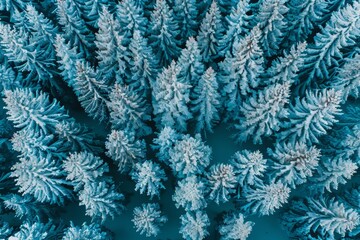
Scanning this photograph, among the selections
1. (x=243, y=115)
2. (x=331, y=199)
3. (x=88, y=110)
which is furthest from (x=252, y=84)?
(x=88, y=110)

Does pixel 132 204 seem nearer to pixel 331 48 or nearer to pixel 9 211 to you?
pixel 9 211

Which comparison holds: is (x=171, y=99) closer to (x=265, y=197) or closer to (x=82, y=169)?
(x=82, y=169)

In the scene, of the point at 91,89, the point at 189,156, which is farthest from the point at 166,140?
the point at 91,89

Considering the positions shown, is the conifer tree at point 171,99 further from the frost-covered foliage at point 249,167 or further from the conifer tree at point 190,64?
the frost-covered foliage at point 249,167

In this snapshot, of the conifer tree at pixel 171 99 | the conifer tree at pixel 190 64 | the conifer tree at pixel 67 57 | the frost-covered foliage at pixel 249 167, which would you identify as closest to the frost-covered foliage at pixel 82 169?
the conifer tree at pixel 171 99

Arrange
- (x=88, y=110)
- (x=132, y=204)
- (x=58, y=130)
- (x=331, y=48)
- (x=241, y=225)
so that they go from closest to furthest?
1. (x=241, y=225)
2. (x=58, y=130)
3. (x=331, y=48)
4. (x=88, y=110)
5. (x=132, y=204)
